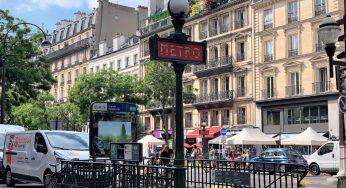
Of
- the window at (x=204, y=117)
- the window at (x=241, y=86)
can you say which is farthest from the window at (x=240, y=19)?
the window at (x=204, y=117)

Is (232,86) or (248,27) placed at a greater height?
(248,27)

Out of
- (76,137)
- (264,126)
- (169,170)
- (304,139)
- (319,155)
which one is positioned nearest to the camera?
(169,170)

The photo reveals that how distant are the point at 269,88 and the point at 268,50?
3399 millimetres

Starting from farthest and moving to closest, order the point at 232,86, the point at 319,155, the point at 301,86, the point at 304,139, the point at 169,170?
the point at 232,86 → the point at 301,86 → the point at 304,139 → the point at 319,155 → the point at 169,170

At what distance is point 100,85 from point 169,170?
155ft

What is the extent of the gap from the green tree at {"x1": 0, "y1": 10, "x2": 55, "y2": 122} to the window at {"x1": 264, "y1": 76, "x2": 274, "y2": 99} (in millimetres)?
19795

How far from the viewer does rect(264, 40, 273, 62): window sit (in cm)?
4816

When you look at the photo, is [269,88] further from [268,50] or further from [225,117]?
[225,117]

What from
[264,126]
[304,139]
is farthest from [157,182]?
[264,126]

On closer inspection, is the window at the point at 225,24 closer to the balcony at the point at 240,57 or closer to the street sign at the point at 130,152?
the balcony at the point at 240,57

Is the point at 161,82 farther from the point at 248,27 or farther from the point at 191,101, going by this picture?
the point at 248,27

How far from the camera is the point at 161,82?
50.2m

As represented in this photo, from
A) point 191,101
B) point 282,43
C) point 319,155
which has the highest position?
point 282,43

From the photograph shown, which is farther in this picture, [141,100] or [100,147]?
[141,100]
